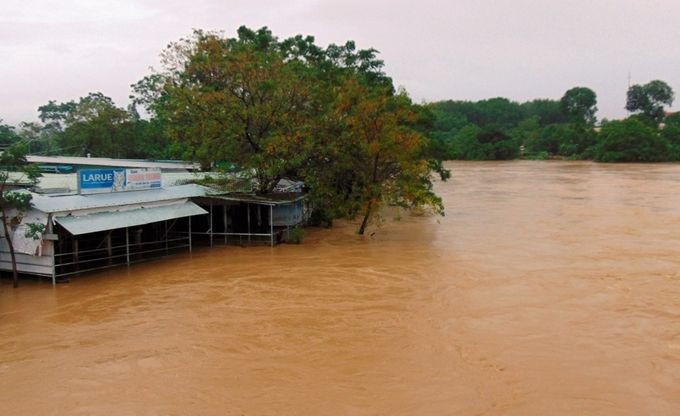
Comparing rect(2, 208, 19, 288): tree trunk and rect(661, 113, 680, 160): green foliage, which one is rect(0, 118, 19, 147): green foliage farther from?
rect(661, 113, 680, 160): green foliage

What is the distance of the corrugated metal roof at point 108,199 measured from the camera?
43.1 ft

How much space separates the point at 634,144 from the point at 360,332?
59.4 metres

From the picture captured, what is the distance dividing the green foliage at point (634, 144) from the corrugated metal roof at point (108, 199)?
181 feet

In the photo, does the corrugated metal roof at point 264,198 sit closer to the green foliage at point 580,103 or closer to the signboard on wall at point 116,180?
the signboard on wall at point 116,180

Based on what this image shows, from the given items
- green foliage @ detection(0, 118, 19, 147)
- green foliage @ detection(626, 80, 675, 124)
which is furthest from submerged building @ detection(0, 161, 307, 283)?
green foliage @ detection(626, 80, 675, 124)

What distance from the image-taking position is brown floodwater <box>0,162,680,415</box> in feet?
25.3

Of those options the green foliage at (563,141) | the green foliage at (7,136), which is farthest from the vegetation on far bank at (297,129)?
the green foliage at (563,141)

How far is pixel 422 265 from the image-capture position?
51.9 feet

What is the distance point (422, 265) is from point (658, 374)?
7.81 meters

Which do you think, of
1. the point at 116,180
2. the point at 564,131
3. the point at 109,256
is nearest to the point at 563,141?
the point at 564,131

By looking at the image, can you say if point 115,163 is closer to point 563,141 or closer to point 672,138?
point 563,141

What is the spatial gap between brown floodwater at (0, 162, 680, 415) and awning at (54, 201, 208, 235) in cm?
134

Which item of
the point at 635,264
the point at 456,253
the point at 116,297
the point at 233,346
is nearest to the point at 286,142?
the point at 456,253

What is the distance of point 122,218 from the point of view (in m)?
14.3
